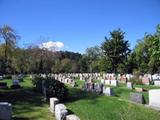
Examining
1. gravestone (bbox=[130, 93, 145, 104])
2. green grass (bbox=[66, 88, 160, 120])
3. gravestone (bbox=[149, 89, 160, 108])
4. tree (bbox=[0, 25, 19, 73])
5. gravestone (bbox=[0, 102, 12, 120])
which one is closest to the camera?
gravestone (bbox=[0, 102, 12, 120])

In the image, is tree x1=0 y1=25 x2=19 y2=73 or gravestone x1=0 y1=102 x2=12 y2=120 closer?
gravestone x1=0 y1=102 x2=12 y2=120

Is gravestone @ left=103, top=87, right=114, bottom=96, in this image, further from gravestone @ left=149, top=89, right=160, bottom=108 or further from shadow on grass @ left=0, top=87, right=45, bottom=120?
gravestone @ left=149, top=89, right=160, bottom=108

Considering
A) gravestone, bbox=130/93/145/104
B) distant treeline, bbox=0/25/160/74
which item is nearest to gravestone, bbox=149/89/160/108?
gravestone, bbox=130/93/145/104

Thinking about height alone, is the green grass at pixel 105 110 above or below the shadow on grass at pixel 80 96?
below

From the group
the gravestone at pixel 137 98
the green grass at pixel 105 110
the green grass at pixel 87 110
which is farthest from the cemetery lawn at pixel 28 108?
the gravestone at pixel 137 98

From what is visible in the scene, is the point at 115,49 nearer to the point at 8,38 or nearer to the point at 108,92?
the point at 8,38

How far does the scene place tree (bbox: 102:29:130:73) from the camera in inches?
2749

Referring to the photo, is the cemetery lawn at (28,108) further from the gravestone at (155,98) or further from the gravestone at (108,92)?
the gravestone at (155,98)

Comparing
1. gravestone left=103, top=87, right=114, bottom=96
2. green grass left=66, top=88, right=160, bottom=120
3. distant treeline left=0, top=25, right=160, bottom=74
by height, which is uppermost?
distant treeline left=0, top=25, right=160, bottom=74

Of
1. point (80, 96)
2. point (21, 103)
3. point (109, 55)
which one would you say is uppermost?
point (109, 55)

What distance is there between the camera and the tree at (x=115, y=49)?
6981 cm

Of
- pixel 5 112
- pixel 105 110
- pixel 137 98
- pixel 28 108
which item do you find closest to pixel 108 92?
pixel 137 98

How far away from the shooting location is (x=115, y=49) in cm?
6975

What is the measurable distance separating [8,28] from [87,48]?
219 feet
